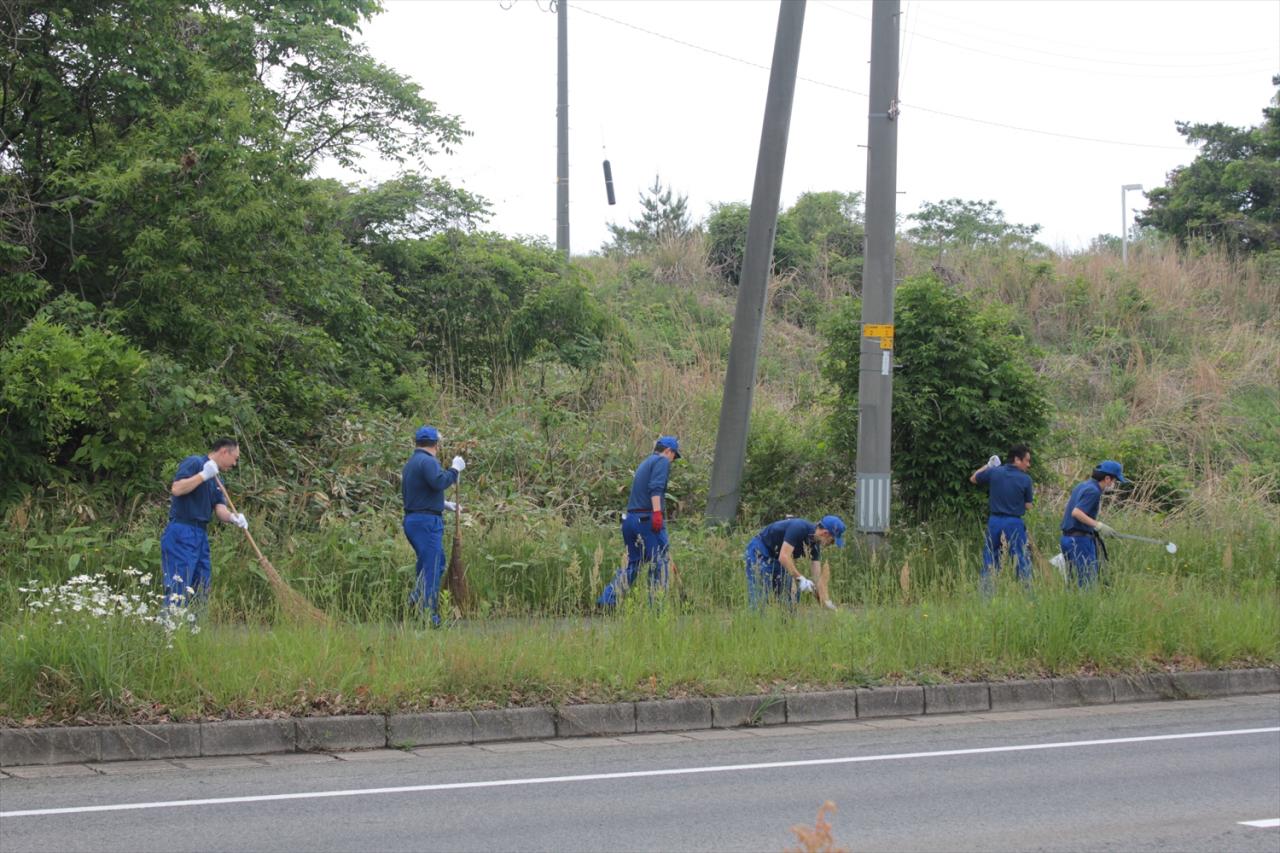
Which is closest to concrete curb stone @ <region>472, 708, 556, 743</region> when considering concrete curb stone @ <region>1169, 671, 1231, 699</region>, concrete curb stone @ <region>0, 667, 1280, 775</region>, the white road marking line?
concrete curb stone @ <region>0, 667, 1280, 775</region>

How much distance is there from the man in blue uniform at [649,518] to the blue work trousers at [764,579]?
2.62 ft

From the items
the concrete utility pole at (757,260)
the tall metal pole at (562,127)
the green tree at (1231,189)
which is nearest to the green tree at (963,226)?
the green tree at (1231,189)

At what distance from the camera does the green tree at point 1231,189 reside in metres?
31.9

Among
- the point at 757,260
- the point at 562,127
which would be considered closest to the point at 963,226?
the point at 562,127

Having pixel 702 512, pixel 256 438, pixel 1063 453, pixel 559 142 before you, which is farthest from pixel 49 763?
pixel 559 142

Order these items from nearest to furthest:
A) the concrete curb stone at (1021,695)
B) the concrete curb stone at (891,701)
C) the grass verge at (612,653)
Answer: the grass verge at (612,653) < the concrete curb stone at (891,701) < the concrete curb stone at (1021,695)

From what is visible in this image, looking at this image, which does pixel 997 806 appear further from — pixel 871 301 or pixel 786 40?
pixel 786 40

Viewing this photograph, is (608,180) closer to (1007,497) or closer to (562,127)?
(562,127)

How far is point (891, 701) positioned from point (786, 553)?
2.14 metres

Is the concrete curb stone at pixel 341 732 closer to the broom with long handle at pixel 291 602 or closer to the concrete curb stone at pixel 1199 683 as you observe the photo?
the broom with long handle at pixel 291 602

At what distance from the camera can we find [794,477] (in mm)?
16359

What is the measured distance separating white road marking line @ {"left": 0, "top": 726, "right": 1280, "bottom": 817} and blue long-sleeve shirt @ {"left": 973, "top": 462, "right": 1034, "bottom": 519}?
13.1 ft

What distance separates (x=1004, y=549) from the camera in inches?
468

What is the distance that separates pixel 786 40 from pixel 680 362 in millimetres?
8268
